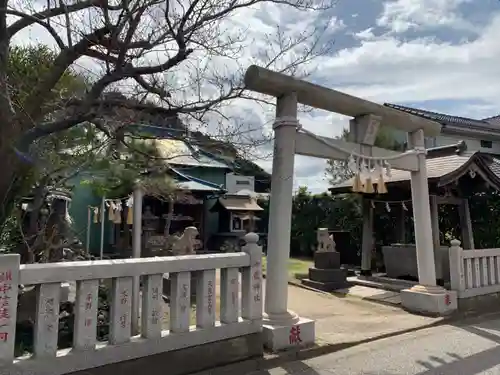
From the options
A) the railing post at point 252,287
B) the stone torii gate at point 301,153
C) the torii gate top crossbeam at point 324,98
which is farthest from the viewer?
the stone torii gate at point 301,153

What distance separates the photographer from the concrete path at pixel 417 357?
425 centimetres

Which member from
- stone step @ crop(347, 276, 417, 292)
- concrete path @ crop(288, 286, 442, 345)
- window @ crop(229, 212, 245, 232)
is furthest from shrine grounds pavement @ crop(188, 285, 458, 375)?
window @ crop(229, 212, 245, 232)

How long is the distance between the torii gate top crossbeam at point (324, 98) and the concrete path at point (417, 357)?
290cm

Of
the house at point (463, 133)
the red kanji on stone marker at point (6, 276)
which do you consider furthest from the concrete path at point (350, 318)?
the house at point (463, 133)

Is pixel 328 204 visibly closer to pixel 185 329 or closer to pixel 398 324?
pixel 398 324

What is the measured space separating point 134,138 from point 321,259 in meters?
6.02

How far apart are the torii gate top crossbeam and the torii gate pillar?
162mm

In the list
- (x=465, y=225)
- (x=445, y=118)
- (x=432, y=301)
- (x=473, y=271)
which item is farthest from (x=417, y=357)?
(x=445, y=118)

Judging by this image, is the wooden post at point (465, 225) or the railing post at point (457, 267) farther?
the wooden post at point (465, 225)

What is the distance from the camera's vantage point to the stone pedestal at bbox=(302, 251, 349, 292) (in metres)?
9.30

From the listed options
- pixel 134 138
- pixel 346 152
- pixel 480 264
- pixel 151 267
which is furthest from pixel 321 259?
pixel 151 267

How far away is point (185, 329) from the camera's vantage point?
379 centimetres

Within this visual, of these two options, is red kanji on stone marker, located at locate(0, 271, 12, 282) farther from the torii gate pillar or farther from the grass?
the grass

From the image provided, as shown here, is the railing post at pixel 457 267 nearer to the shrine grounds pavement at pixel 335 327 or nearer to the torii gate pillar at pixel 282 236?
the shrine grounds pavement at pixel 335 327
